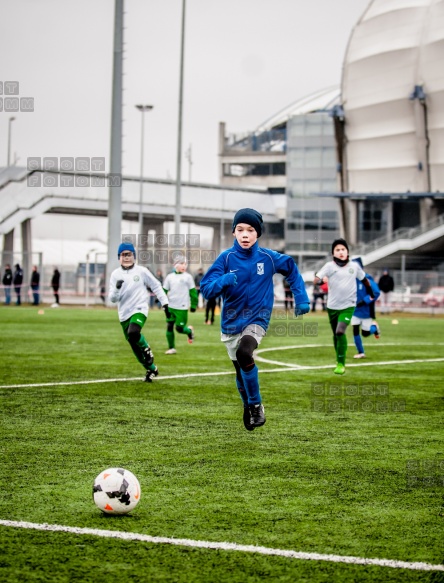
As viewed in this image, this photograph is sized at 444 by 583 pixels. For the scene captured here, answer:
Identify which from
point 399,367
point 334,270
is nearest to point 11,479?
point 334,270

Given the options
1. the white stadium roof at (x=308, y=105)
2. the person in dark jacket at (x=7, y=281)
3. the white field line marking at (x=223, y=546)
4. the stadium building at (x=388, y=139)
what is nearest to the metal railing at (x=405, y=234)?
the stadium building at (x=388, y=139)

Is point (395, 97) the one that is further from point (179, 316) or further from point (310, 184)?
point (179, 316)

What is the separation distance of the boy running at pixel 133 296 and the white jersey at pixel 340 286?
10.5ft

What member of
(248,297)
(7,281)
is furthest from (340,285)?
(7,281)

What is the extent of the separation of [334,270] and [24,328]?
1489 centimetres

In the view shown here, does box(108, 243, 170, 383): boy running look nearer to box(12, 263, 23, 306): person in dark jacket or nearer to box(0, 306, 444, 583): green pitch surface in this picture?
box(0, 306, 444, 583): green pitch surface

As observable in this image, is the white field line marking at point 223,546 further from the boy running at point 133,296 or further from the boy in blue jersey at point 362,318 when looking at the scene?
the boy in blue jersey at point 362,318

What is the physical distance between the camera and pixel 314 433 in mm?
10117

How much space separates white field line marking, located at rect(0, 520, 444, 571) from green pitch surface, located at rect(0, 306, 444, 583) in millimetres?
40

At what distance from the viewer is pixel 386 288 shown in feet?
150

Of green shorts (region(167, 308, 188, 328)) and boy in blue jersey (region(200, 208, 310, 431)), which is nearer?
boy in blue jersey (region(200, 208, 310, 431))

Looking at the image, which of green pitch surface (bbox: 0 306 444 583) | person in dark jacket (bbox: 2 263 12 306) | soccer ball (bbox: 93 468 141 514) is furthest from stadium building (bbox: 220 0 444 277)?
soccer ball (bbox: 93 468 141 514)

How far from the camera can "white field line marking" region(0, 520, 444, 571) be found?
5.47m

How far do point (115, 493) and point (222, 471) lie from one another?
1760 mm
